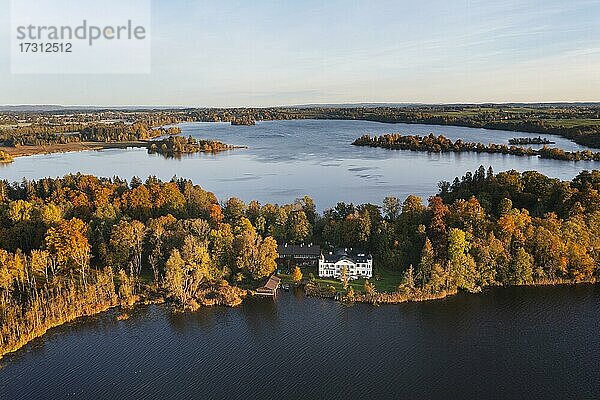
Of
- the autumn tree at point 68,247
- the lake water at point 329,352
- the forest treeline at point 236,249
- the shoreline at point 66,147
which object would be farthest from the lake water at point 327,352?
the shoreline at point 66,147

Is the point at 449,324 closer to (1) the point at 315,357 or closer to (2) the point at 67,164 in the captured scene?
(1) the point at 315,357

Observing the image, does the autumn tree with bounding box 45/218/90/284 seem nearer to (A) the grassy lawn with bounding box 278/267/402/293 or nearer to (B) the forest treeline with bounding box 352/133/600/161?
(A) the grassy lawn with bounding box 278/267/402/293

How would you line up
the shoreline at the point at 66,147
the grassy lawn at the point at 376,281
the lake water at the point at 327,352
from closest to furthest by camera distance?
the lake water at the point at 327,352 → the grassy lawn at the point at 376,281 → the shoreline at the point at 66,147

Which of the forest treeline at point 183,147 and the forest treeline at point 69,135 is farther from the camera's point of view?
the forest treeline at point 69,135

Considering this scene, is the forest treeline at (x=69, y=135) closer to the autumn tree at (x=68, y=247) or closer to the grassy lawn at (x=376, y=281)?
the autumn tree at (x=68, y=247)

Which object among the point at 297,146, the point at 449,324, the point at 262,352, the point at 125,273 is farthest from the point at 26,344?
the point at 297,146

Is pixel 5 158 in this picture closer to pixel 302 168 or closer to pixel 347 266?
pixel 302 168
